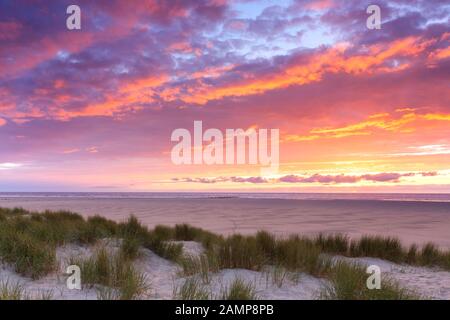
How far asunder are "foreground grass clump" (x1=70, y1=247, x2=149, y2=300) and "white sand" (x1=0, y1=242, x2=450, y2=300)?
237 mm

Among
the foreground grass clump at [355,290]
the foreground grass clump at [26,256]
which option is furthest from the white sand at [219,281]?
the foreground grass clump at [355,290]

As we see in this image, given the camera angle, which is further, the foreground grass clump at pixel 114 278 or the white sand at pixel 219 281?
the white sand at pixel 219 281

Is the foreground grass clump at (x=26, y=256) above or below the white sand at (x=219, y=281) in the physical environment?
above

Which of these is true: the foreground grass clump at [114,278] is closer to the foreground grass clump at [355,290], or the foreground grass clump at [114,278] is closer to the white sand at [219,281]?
the white sand at [219,281]

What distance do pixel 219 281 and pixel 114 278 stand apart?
1.97m

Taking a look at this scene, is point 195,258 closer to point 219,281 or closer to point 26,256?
point 219,281

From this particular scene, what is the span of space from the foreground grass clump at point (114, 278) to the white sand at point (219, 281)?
9.3 inches

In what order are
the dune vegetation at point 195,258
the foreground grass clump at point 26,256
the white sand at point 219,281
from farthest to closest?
1. the foreground grass clump at point 26,256
2. the white sand at point 219,281
3. the dune vegetation at point 195,258

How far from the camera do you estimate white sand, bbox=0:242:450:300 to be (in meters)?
7.25

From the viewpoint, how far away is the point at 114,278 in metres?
7.40

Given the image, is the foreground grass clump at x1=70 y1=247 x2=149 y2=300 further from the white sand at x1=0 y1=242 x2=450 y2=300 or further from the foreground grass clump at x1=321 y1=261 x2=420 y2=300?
the foreground grass clump at x1=321 y1=261 x2=420 y2=300

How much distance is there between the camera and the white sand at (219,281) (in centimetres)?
725

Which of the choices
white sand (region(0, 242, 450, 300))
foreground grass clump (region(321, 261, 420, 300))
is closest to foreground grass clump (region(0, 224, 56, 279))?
white sand (region(0, 242, 450, 300))
